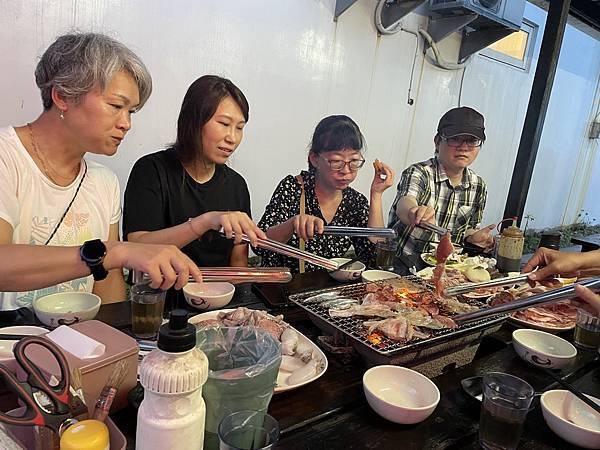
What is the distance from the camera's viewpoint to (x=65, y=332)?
1117 millimetres

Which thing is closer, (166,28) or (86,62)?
(86,62)

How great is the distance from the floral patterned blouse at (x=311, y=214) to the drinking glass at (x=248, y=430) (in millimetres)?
1901

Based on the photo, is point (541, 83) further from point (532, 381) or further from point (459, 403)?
point (459, 403)

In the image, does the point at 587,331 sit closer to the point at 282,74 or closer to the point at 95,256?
the point at 95,256

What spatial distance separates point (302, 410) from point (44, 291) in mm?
1370

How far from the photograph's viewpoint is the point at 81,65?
1783 mm

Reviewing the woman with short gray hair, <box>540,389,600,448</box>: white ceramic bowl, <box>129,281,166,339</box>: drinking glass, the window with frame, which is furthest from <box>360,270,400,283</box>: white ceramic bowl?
the window with frame

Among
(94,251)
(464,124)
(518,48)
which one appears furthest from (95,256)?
(518,48)

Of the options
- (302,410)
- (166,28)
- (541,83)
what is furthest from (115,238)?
(541,83)

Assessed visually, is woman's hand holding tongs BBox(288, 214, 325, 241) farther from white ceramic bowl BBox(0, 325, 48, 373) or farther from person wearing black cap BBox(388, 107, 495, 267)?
white ceramic bowl BBox(0, 325, 48, 373)

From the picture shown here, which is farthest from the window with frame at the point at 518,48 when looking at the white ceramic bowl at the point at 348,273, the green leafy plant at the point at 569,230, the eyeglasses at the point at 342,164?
the white ceramic bowl at the point at 348,273

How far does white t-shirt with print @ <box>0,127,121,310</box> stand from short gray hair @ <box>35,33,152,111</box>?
280 millimetres

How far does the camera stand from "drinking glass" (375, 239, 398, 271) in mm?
2553

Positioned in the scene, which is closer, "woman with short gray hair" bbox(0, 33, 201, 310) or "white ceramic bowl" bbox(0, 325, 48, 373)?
"white ceramic bowl" bbox(0, 325, 48, 373)
